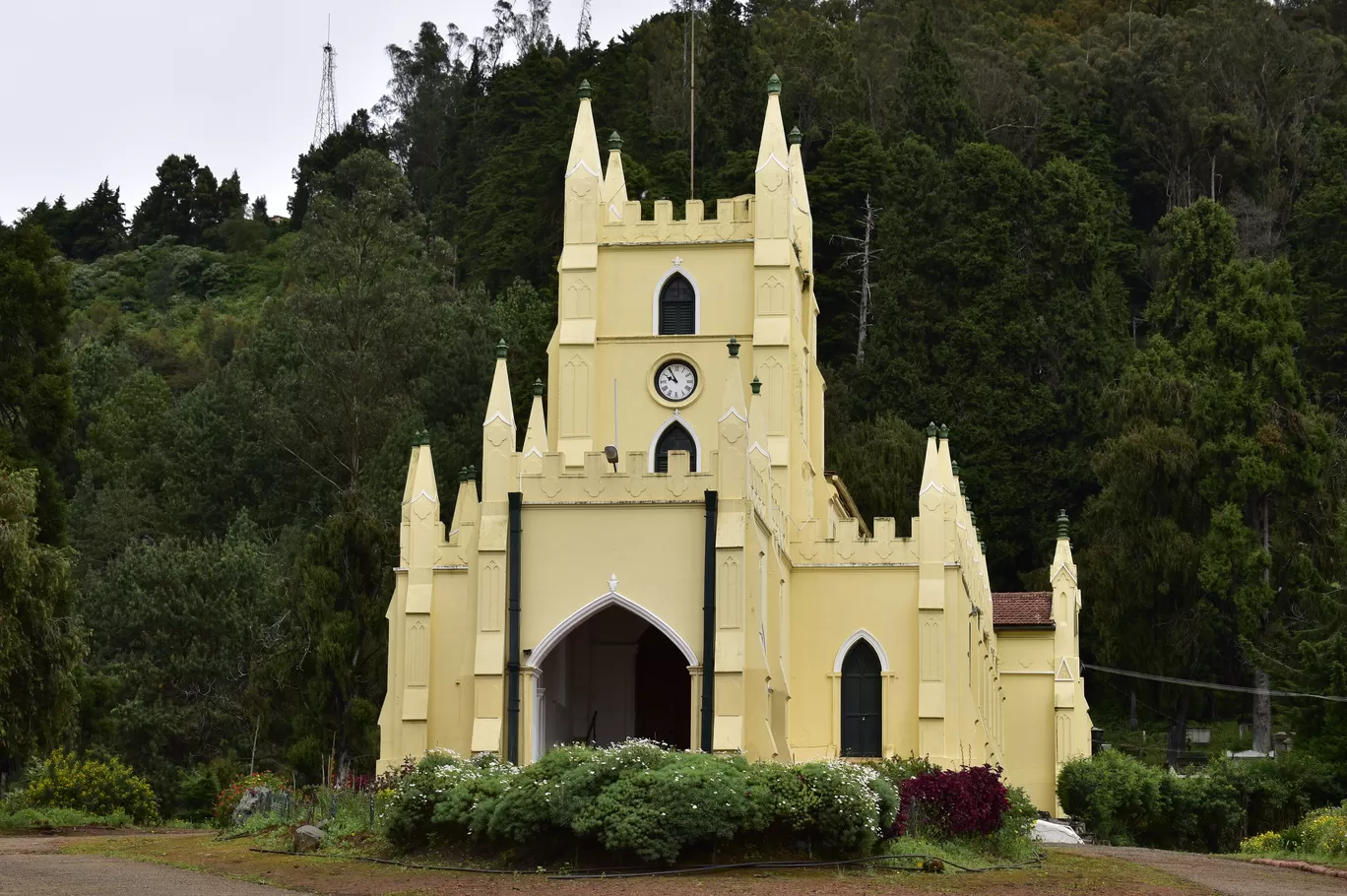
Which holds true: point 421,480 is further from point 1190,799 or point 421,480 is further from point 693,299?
point 1190,799

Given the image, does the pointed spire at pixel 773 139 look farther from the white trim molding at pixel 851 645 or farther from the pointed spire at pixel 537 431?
the white trim molding at pixel 851 645

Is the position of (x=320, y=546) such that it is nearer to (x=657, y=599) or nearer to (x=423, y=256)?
(x=657, y=599)

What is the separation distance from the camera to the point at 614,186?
42281 millimetres

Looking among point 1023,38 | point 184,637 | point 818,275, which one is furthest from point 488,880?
point 1023,38

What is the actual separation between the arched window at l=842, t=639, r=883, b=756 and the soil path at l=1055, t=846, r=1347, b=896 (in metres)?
6.93

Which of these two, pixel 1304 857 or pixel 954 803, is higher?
pixel 954 803

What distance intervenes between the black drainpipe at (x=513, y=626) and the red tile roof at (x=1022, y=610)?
61.0ft

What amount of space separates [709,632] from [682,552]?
132 centimetres

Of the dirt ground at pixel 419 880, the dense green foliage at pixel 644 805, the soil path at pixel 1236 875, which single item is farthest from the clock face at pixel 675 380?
the dirt ground at pixel 419 880

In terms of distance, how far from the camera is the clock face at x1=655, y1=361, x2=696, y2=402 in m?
40.5

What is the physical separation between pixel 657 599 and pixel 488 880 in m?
10.1

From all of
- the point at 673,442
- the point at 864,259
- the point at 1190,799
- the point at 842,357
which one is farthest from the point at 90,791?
the point at 864,259

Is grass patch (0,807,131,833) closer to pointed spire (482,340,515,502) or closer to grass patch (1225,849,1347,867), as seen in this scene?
pointed spire (482,340,515,502)

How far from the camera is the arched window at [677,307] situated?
1612 inches
